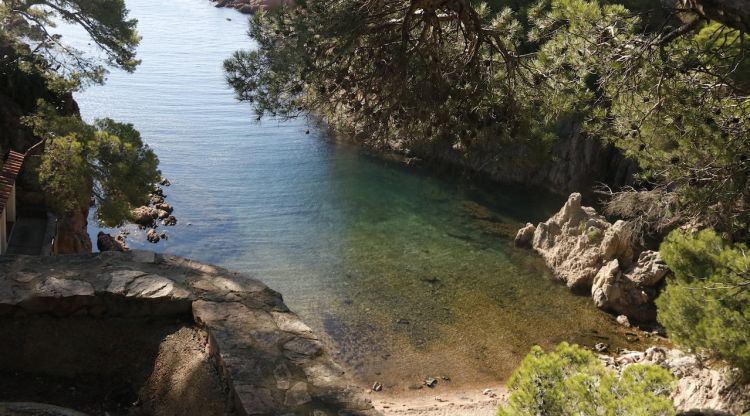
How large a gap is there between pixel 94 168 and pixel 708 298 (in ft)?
41.5

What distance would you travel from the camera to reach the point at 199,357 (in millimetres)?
7207

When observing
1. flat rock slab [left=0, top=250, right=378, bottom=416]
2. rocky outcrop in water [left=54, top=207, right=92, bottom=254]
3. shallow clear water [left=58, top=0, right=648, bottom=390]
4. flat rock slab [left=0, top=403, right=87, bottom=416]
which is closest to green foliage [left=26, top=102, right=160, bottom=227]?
rocky outcrop in water [left=54, top=207, right=92, bottom=254]

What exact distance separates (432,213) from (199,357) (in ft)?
66.9

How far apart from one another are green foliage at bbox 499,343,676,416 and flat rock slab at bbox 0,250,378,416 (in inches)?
62.8

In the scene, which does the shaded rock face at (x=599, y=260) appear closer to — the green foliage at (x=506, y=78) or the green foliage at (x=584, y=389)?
the green foliage at (x=506, y=78)

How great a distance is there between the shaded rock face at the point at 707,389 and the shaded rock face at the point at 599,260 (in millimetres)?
3665

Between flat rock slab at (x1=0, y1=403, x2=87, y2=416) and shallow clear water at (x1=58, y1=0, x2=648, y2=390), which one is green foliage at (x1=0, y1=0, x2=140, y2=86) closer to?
shallow clear water at (x1=58, y1=0, x2=648, y2=390)

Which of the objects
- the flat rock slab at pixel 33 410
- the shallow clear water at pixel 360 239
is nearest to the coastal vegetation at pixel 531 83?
the flat rock slab at pixel 33 410

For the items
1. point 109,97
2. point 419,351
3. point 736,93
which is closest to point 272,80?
point 736,93

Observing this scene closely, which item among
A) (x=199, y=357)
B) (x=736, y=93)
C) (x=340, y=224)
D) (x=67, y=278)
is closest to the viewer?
(x=199, y=357)

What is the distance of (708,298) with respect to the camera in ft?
33.1

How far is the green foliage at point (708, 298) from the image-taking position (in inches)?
396

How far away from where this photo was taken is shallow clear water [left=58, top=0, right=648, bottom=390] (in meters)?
17.8

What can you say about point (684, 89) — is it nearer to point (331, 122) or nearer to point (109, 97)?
point (331, 122)
